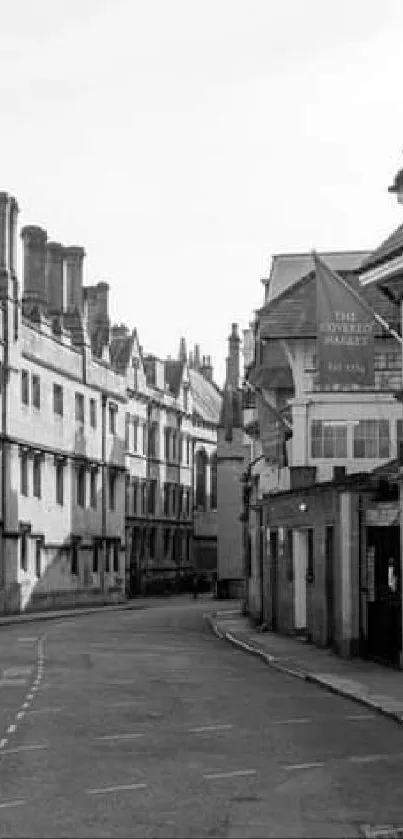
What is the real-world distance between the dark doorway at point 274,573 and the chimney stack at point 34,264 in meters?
28.4

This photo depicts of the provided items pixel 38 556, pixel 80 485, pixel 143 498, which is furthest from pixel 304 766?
pixel 143 498

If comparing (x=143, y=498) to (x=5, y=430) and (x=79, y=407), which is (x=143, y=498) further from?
(x=5, y=430)

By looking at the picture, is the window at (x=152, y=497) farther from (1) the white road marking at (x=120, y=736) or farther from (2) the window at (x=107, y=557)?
(1) the white road marking at (x=120, y=736)

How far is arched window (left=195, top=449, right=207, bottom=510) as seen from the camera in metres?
101

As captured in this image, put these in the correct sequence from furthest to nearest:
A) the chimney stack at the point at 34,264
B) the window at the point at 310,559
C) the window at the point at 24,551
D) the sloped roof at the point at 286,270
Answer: the chimney stack at the point at 34,264
the window at the point at 24,551
the sloped roof at the point at 286,270
the window at the point at 310,559

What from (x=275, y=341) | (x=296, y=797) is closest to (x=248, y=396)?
(x=275, y=341)

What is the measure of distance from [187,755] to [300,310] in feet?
82.8

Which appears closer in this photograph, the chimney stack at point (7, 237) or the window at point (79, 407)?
the chimney stack at point (7, 237)

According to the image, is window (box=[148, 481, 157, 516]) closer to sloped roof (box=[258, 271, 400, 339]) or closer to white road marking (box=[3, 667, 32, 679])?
Answer: sloped roof (box=[258, 271, 400, 339])

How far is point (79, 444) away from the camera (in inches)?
2810

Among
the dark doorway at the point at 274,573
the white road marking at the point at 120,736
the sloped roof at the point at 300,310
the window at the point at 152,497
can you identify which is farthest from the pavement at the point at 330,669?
the window at the point at 152,497

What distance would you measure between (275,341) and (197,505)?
61148 millimetres

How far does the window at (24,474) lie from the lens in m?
62.1

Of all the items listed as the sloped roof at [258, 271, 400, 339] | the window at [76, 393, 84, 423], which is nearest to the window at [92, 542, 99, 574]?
the window at [76, 393, 84, 423]
